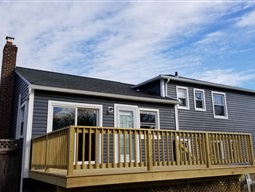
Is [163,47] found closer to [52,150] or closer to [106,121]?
[106,121]

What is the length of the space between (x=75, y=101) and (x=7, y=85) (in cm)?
348

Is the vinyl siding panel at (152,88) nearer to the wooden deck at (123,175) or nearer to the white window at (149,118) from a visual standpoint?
the white window at (149,118)

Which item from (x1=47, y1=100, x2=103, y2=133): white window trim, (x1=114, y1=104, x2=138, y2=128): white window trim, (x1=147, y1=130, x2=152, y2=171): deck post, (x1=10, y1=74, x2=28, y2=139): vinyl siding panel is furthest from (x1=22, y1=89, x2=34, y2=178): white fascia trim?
A: (x1=147, y1=130, x2=152, y2=171): deck post

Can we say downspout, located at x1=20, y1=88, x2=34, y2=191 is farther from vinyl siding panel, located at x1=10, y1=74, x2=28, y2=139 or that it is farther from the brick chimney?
the brick chimney

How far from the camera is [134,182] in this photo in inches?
216

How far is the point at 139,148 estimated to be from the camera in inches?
219

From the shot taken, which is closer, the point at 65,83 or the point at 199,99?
Answer: the point at 65,83

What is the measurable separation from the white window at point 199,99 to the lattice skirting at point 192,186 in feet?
19.1

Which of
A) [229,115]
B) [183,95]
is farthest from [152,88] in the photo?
[229,115]

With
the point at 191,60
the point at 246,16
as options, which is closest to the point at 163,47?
the point at 191,60

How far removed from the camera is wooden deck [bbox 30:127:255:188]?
472cm

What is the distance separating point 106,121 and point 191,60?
39.8ft

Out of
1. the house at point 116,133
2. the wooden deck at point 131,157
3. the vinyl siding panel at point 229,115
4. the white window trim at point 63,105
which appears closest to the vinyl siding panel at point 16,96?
the house at point 116,133

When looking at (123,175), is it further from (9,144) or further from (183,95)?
(183,95)
